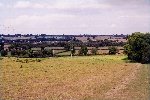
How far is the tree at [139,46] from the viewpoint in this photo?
101262 millimetres

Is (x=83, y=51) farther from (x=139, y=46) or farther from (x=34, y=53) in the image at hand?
(x=139, y=46)

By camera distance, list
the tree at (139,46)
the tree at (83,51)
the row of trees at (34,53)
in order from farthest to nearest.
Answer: the tree at (83,51) < the row of trees at (34,53) < the tree at (139,46)

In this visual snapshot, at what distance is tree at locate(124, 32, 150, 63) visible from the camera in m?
101

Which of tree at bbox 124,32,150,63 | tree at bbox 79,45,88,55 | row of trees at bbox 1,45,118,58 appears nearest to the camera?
tree at bbox 124,32,150,63

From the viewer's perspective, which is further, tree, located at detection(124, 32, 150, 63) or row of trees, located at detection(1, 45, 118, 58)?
row of trees, located at detection(1, 45, 118, 58)

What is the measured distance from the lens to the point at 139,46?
102 m

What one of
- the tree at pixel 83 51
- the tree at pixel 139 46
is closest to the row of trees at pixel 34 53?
the tree at pixel 83 51

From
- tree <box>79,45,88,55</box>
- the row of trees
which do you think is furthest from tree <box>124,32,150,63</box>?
the row of trees

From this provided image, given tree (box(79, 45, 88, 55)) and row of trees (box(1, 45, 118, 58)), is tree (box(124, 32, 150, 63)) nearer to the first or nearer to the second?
tree (box(79, 45, 88, 55))

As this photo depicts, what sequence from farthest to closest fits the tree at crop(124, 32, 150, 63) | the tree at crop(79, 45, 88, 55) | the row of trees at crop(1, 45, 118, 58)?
the tree at crop(79, 45, 88, 55) → the row of trees at crop(1, 45, 118, 58) → the tree at crop(124, 32, 150, 63)

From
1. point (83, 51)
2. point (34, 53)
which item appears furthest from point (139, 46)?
point (34, 53)

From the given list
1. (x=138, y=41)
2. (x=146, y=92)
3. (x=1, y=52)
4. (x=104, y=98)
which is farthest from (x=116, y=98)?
(x=1, y=52)

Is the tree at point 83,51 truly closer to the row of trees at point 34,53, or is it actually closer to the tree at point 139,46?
the row of trees at point 34,53

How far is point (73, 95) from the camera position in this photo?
135 feet
